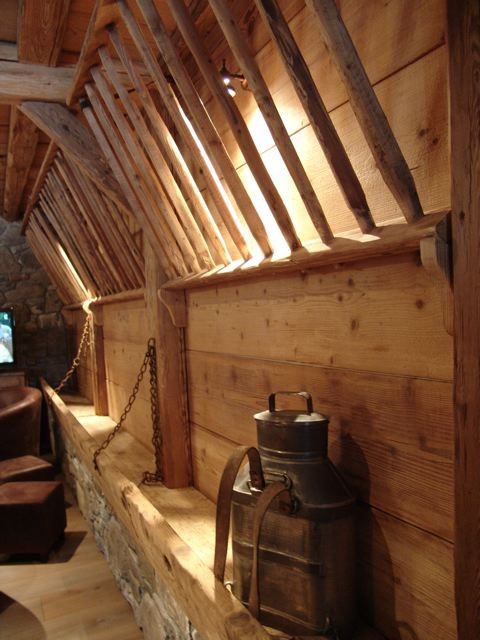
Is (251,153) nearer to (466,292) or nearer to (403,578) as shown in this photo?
(466,292)

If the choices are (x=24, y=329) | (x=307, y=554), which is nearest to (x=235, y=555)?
(x=307, y=554)

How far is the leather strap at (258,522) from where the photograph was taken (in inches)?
53.9

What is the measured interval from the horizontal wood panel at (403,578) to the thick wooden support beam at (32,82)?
255cm

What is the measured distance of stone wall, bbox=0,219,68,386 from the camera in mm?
7012

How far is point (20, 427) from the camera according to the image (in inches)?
199

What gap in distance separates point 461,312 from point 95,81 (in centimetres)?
210

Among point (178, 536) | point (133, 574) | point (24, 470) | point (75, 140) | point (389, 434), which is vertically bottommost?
point (133, 574)

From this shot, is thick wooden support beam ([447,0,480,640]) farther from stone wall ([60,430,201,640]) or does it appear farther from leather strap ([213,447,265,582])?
stone wall ([60,430,201,640])

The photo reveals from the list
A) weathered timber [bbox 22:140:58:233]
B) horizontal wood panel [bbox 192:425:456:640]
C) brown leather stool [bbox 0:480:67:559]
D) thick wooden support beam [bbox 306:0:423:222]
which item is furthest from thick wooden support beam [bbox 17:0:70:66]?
brown leather stool [bbox 0:480:67:559]

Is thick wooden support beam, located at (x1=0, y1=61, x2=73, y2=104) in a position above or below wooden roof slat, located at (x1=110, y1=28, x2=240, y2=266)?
above

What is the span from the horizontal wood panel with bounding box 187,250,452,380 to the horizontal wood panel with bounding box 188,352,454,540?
4cm

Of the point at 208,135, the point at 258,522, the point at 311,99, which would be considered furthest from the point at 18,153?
the point at 258,522

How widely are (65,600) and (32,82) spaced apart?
3.00 meters

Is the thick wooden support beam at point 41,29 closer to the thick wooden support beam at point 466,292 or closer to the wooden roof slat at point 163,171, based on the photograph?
the wooden roof slat at point 163,171
